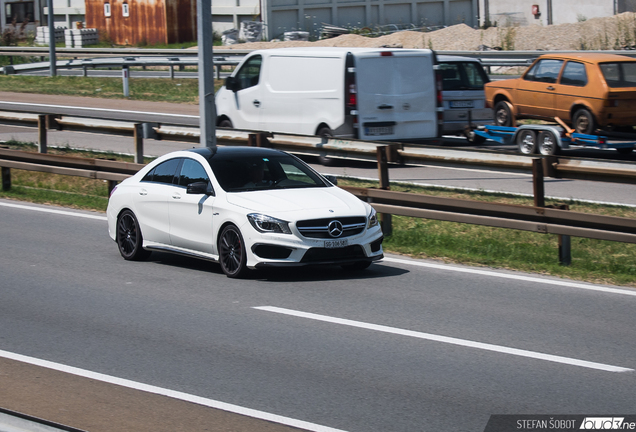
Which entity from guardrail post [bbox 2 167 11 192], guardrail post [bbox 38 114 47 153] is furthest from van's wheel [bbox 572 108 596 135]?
guardrail post [bbox 2 167 11 192]

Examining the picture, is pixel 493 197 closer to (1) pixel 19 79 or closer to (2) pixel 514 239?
(2) pixel 514 239

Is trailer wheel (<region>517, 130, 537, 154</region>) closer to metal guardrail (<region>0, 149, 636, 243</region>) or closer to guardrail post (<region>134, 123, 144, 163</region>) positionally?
metal guardrail (<region>0, 149, 636, 243</region>)

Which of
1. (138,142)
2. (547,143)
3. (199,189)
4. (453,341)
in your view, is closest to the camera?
(453,341)

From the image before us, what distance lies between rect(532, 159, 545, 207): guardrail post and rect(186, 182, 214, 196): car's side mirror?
369cm

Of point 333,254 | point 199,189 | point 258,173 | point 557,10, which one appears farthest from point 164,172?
point 557,10

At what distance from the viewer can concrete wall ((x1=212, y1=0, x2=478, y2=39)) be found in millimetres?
56500

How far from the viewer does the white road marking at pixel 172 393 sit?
5.62 meters

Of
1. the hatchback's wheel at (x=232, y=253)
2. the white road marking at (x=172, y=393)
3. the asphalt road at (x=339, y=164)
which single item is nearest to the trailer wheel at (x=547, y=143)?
the asphalt road at (x=339, y=164)

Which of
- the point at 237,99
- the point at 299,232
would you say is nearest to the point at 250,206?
the point at 299,232

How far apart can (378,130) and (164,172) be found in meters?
7.31

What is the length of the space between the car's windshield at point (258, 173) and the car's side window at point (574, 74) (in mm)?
9571

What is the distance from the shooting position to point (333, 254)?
9719 millimetres

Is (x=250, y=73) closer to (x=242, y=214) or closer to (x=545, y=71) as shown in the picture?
(x=545, y=71)

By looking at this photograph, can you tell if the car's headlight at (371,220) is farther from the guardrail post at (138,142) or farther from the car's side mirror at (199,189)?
the guardrail post at (138,142)
